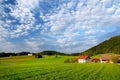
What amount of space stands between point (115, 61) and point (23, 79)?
114 m

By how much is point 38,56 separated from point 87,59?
128 ft

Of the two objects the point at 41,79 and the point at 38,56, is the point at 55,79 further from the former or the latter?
the point at 38,56

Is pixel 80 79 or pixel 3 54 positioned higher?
pixel 3 54

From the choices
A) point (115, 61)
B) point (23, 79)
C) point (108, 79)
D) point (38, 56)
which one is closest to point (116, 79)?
point (108, 79)

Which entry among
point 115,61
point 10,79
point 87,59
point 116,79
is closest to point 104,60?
point 87,59

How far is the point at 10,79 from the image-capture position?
22016 mm

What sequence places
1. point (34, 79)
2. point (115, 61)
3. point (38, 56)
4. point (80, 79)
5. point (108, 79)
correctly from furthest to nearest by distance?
point (38, 56)
point (115, 61)
point (108, 79)
point (80, 79)
point (34, 79)

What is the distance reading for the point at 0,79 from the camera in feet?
70.2

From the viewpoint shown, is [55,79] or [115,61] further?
[115,61]

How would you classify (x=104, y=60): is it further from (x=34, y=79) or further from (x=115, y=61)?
(x=34, y=79)

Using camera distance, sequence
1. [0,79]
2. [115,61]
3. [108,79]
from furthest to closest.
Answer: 1. [115,61]
2. [108,79]
3. [0,79]

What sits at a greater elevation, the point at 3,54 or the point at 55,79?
the point at 3,54

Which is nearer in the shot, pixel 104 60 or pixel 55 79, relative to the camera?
pixel 55 79

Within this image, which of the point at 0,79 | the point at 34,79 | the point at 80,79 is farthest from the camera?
the point at 80,79
